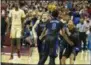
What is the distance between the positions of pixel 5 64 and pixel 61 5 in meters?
1.94

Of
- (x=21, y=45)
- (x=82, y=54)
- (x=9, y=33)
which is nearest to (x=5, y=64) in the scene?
(x=9, y=33)

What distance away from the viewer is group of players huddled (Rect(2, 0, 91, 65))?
5535 millimetres

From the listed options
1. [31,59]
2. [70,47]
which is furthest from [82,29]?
[70,47]

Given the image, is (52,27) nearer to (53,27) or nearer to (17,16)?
(53,27)

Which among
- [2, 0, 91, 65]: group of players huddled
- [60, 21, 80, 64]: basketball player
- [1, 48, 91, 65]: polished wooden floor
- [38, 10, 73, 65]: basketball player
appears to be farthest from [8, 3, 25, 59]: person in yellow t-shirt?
[38, 10, 73, 65]: basketball player

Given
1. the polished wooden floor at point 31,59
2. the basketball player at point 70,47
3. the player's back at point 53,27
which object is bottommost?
the polished wooden floor at point 31,59

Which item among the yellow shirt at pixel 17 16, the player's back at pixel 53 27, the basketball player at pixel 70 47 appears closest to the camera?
the player's back at pixel 53 27

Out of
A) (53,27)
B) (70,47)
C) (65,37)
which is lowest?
(70,47)

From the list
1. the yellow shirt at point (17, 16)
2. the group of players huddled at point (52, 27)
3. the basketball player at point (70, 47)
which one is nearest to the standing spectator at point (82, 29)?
the group of players huddled at point (52, 27)

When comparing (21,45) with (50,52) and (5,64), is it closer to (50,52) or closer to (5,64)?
(5,64)

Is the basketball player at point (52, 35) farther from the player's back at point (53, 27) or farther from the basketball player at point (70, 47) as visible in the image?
the basketball player at point (70, 47)

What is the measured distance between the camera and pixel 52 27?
546 centimetres

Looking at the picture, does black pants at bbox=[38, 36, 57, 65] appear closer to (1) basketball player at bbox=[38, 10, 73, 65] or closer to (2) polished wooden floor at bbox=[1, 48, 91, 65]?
(1) basketball player at bbox=[38, 10, 73, 65]

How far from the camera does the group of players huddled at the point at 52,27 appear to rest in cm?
554
